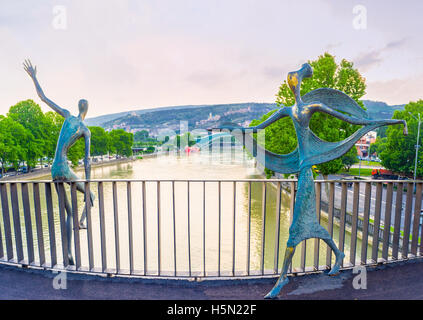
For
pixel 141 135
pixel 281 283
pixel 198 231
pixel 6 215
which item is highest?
pixel 141 135

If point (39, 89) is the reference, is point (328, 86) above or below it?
above

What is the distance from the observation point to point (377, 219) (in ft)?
12.1

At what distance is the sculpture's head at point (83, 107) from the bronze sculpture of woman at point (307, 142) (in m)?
1.89

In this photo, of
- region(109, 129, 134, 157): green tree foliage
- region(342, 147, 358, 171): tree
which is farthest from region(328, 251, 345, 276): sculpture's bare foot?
region(109, 129, 134, 157): green tree foliage

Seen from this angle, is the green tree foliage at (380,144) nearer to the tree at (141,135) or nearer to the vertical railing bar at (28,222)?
the vertical railing bar at (28,222)

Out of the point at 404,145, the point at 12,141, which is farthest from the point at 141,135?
the point at 404,145

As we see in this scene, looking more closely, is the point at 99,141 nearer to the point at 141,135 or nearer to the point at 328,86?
the point at 328,86

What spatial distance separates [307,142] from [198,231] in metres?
11.6

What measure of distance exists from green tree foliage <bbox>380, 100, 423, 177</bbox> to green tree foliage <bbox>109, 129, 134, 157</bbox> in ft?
145

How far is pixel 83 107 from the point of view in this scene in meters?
3.63

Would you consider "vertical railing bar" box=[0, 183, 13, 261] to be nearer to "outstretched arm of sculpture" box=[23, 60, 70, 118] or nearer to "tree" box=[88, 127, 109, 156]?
"outstretched arm of sculpture" box=[23, 60, 70, 118]

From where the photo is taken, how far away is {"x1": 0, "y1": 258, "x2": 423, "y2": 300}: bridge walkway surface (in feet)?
9.76
